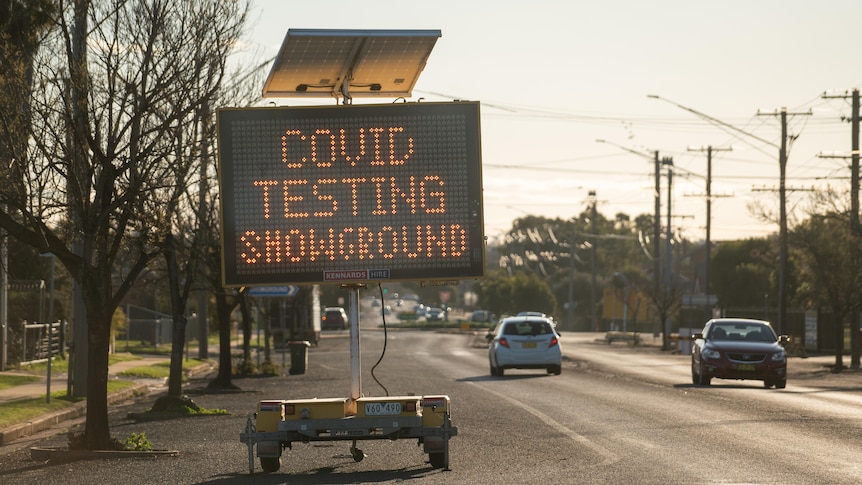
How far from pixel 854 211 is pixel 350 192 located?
121 feet

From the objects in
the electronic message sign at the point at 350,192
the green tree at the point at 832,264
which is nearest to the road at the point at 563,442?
the electronic message sign at the point at 350,192

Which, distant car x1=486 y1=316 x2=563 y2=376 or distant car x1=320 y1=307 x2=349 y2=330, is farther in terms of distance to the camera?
distant car x1=320 y1=307 x2=349 y2=330

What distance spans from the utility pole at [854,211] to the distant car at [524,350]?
12.6m

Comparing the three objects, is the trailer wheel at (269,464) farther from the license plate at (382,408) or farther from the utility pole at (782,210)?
the utility pole at (782,210)

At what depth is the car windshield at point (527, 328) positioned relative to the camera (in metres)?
37.4

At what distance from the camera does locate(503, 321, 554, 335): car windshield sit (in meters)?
37.4

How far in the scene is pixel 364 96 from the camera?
1584cm

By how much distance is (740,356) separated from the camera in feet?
102

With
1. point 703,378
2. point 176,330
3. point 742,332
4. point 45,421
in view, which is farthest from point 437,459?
point 742,332

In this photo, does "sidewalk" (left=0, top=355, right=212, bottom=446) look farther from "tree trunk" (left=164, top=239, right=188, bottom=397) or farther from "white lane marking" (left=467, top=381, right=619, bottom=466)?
"white lane marking" (left=467, top=381, right=619, bottom=466)

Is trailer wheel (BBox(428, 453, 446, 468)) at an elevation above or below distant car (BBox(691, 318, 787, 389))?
below

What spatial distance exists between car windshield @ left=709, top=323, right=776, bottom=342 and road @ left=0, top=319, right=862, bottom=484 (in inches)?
43.1

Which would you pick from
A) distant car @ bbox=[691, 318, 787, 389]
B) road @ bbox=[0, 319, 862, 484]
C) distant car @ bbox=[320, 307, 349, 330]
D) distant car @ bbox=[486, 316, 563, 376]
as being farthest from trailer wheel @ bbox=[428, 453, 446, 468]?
distant car @ bbox=[320, 307, 349, 330]

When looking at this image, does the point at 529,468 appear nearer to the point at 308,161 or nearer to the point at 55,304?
the point at 308,161
